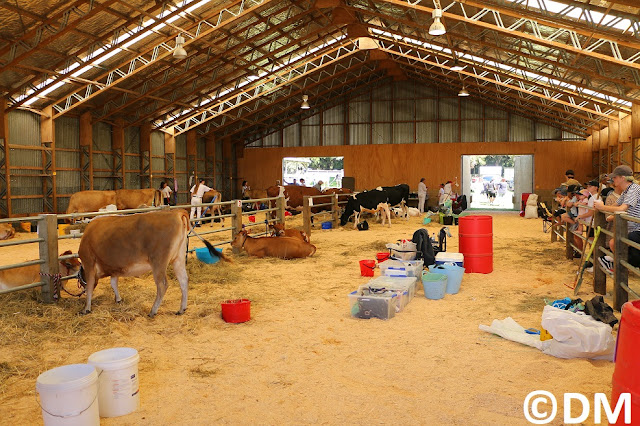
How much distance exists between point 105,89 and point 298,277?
1380 cm

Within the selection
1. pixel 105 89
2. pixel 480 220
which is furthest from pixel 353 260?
pixel 105 89

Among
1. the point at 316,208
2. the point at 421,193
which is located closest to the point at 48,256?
the point at 316,208

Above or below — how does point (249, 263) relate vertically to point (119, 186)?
below

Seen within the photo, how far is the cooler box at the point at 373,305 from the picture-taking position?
5.70m

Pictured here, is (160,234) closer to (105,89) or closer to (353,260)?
(353,260)

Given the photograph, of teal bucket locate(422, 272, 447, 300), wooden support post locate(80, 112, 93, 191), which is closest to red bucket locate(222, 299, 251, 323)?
teal bucket locate(422, 272, 447, 300)

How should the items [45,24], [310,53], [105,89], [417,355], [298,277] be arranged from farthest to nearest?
[310,53] → [105,89] → [45,24] → [298,277] → [417,355]

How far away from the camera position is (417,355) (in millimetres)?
4555

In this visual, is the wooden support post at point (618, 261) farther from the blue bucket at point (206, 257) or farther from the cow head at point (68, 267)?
the cow head at point (68, 267)

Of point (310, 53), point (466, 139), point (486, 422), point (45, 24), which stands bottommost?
point (486, 422)

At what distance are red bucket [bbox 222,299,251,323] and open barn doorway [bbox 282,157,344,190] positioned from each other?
2643 cm

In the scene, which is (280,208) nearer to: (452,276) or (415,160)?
(452,276)

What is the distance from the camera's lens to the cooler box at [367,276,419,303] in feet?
20.7

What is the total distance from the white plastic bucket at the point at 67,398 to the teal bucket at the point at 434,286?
441 cm
